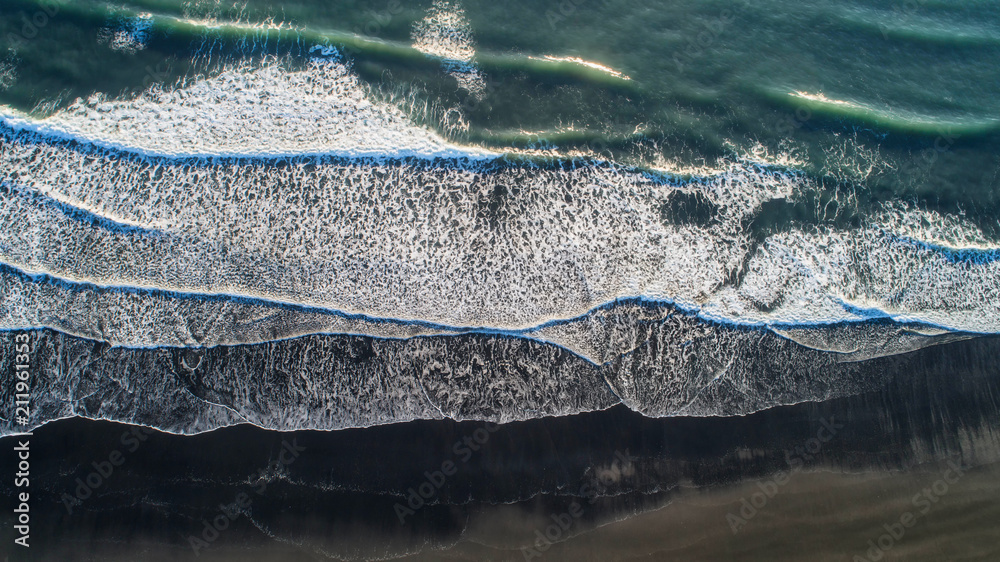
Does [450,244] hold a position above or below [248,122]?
below

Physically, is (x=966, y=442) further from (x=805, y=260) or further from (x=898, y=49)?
(x=898, y=49)

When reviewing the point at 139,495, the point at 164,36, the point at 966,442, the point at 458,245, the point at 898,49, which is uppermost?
the point at 898,49

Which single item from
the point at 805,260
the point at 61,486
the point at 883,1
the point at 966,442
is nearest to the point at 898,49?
the point at 883,1

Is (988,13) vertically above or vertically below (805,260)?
above

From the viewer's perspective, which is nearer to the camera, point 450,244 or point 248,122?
point 450,244

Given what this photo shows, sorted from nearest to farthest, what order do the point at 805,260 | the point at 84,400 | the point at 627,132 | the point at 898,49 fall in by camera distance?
the point at 84,400 → the point at 805,260 → the point at 627,132 → the point at 898,49

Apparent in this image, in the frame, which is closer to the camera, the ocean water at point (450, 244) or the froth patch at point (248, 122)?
the ocean water at point (450, 244)

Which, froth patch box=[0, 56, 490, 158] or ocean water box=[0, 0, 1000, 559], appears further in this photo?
froth patch box=[0, 56, 490, 158]

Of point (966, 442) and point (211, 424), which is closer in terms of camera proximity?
point (211, 424)
